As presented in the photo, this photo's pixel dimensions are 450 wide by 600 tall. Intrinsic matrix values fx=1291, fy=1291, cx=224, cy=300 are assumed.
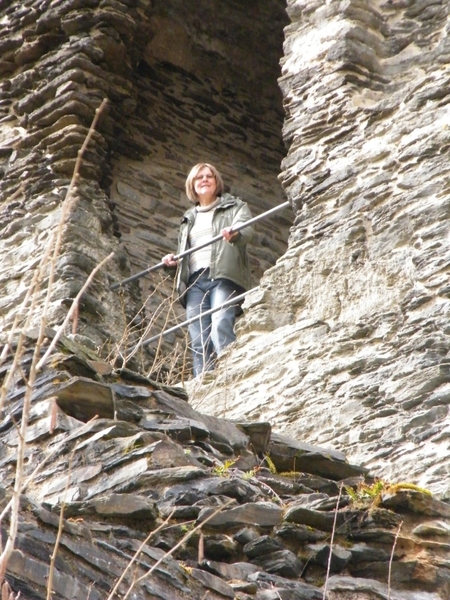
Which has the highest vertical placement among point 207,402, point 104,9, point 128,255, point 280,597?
point 104,9

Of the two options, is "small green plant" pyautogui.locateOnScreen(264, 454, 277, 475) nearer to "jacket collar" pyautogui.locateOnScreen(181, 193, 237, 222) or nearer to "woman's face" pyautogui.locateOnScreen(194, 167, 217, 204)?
"jacket collar" pyautogui.locateOnScreen(181, 193, 237, 222)

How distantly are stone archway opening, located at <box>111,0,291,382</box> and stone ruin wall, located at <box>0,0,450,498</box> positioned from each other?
0.7 inches

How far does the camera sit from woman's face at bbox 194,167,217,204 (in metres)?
7.91

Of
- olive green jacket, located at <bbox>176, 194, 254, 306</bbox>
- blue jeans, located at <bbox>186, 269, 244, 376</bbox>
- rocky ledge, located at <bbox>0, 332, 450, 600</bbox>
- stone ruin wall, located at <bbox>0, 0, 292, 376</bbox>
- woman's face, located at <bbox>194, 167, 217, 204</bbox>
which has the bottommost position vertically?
rocky ledge, located at <bbox>0, 332, 450, 600</bbox>

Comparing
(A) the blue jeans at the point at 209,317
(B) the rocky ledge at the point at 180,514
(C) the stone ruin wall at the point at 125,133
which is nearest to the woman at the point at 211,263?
(A) the blue jeans at the point at 209,317

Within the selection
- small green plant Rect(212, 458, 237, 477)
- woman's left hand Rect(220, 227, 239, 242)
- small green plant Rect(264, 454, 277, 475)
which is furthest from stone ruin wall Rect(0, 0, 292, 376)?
small green plant Rect(212, 458, 237, 477)

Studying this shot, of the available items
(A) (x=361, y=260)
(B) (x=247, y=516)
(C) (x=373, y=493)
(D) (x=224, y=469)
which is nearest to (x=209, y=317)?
(A) (x=361, y=260)

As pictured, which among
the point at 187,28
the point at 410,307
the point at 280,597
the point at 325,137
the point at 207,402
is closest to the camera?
the point at 280,597

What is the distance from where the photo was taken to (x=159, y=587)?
3385mm

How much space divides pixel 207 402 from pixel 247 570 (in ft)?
10.7

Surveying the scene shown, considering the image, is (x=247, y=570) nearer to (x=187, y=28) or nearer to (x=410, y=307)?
(x=410, y=307)

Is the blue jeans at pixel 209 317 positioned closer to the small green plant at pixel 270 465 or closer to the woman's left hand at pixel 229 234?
the woman's left hand at pixel 229 234

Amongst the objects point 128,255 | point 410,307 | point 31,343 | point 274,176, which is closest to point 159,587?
point 31,343

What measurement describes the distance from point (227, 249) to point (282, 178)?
1.76 ft
